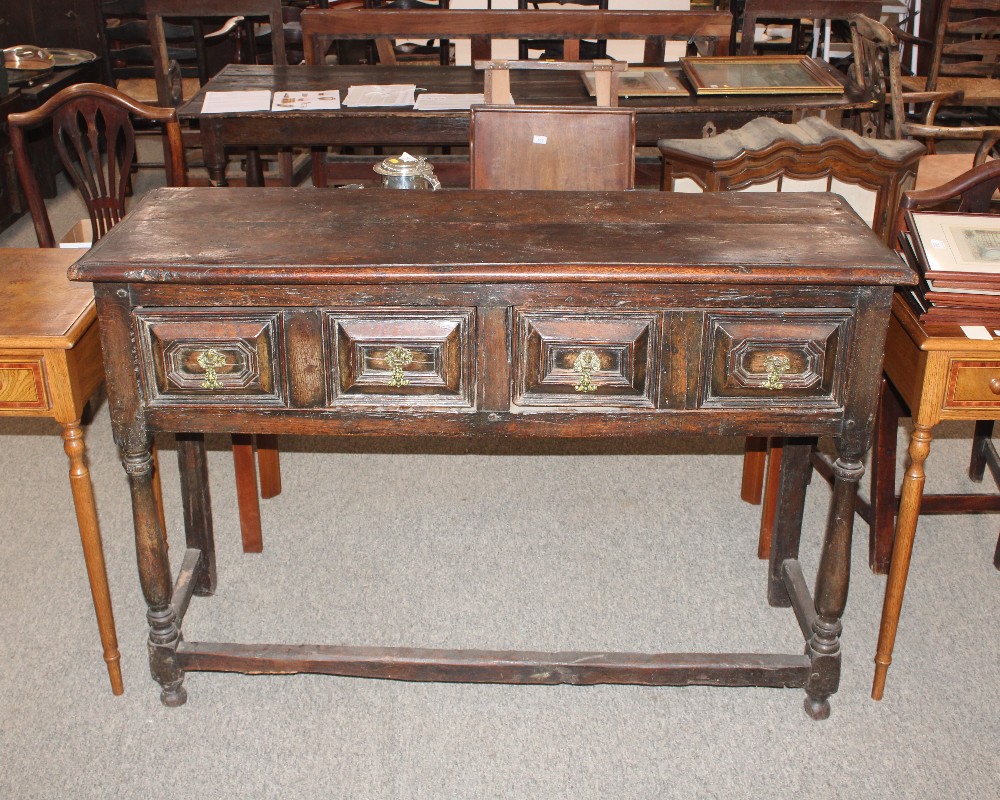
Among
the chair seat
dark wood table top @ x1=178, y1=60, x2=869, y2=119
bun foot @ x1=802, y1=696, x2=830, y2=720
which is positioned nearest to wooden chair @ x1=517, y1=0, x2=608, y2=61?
dark wood table top @ x1=178, y1=60, x2=869, y2=119

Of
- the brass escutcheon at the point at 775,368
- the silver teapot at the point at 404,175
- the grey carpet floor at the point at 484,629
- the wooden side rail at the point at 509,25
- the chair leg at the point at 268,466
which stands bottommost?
the grey carpet floor at the point at 484,629

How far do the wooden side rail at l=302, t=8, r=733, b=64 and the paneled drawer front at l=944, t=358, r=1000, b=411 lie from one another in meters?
2.96

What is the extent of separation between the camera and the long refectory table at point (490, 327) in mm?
2029

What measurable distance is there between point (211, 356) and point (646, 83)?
8.58ft

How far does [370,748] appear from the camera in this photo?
238 centimetres

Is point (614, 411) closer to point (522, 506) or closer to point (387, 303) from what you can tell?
point (387, 303)

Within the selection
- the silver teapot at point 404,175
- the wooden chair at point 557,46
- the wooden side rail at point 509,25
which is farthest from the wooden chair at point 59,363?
the wooden chair at point 557,46

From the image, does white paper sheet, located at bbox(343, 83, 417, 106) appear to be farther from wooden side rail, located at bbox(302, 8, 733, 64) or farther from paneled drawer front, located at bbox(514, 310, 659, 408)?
paneled drawer front, located at bbox(514, 310, 659, 408)

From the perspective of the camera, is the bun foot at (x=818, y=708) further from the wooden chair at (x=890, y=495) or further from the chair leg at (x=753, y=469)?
the chair leg at (x=753, y=469)

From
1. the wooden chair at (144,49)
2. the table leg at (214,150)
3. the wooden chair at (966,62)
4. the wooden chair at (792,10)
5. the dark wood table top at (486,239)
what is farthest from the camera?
the wooden chair at (966,62)

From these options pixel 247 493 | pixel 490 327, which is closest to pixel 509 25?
pixel 247 493

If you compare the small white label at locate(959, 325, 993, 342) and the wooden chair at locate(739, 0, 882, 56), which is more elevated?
the wooden chair at locate(739, 0, 882, 56)

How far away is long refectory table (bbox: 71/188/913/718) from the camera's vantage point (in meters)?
2.03

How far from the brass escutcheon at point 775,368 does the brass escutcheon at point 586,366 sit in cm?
31
